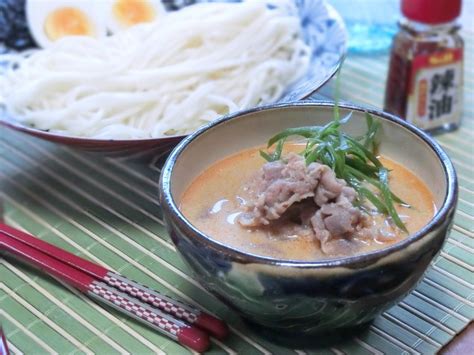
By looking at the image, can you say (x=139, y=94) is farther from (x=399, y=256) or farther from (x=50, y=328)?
(x=399, y=256)

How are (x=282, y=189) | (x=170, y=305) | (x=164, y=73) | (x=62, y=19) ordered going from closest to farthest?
(x=282, y=189) < (x=170, y=305) < (x=164, y=73) < (x=62, y=19)

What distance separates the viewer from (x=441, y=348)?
1.01 meters

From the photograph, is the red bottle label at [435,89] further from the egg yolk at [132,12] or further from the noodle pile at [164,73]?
the egg yolk at [132,12]

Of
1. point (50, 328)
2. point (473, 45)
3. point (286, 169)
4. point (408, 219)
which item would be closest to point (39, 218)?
point (50, 328)

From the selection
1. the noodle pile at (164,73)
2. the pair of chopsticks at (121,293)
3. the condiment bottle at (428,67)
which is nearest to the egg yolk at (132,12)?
the noodle pile at (164,73)

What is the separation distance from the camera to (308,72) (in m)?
1.64

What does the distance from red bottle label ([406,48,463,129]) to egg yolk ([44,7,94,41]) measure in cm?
92

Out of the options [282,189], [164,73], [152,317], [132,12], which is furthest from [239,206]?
[132,12]

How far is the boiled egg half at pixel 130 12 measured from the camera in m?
1.91

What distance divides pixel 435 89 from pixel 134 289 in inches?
33.9

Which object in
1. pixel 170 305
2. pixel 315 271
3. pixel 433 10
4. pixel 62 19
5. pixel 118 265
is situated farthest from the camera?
pixel 62 19

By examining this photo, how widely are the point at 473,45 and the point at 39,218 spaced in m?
1.31

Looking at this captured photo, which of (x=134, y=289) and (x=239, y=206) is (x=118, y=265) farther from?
(x=239, y=206)

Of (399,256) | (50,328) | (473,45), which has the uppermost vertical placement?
(399,256)
